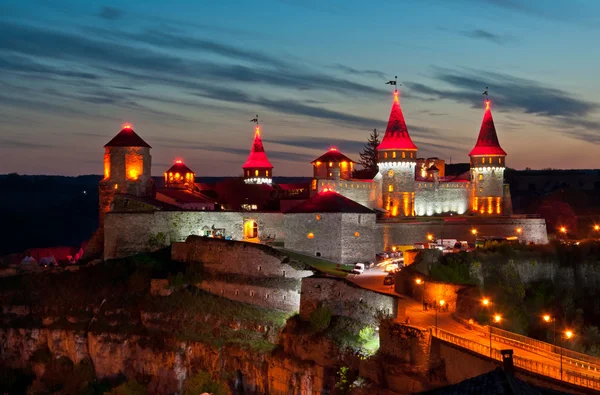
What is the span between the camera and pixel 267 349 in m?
36.2

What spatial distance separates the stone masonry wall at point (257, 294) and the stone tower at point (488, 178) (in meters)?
26.6

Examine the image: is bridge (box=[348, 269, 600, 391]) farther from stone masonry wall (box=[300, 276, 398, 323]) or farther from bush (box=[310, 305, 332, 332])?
bush (box=[310, 305, 332, 332])

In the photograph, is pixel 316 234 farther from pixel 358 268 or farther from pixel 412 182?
pixel 412 182

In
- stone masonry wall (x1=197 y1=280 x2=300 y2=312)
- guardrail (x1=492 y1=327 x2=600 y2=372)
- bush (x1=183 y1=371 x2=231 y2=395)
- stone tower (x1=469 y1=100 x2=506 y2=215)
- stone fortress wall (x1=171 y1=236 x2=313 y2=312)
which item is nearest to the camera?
guardrail (x1=492 y1=327 x2=600 y2=372)

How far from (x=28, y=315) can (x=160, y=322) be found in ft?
28.5

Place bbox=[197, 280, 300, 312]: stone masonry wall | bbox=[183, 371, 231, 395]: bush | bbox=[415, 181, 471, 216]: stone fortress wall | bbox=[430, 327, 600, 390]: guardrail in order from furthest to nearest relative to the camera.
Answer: bbox=[415, 181, 471, 216]: stone fortress wall, bbox=[197, 280, 300, 312]: stone masonry wall, bbox=[183, 371, 231, 395]: bush, bbox=[430, 327, 600, 390]: guardrail

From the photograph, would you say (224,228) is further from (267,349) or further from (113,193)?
(267,349)

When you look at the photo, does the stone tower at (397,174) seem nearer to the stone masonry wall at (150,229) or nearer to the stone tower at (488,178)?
the stone tower at (488,178)

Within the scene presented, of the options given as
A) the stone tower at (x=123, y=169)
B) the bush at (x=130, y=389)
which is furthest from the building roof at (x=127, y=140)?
the bush at (x=130, y=389)

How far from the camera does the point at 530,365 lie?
25094mm

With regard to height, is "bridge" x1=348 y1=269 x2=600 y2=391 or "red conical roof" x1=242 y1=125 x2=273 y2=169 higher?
"red conical roof" x1=242 y1=125 x2=273 y2=169

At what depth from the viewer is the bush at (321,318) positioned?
115 ft

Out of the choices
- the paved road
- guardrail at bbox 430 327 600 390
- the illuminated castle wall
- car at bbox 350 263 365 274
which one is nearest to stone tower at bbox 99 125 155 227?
the illuminated castle wall

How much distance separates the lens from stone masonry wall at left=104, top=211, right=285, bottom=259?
48312 millimetres
